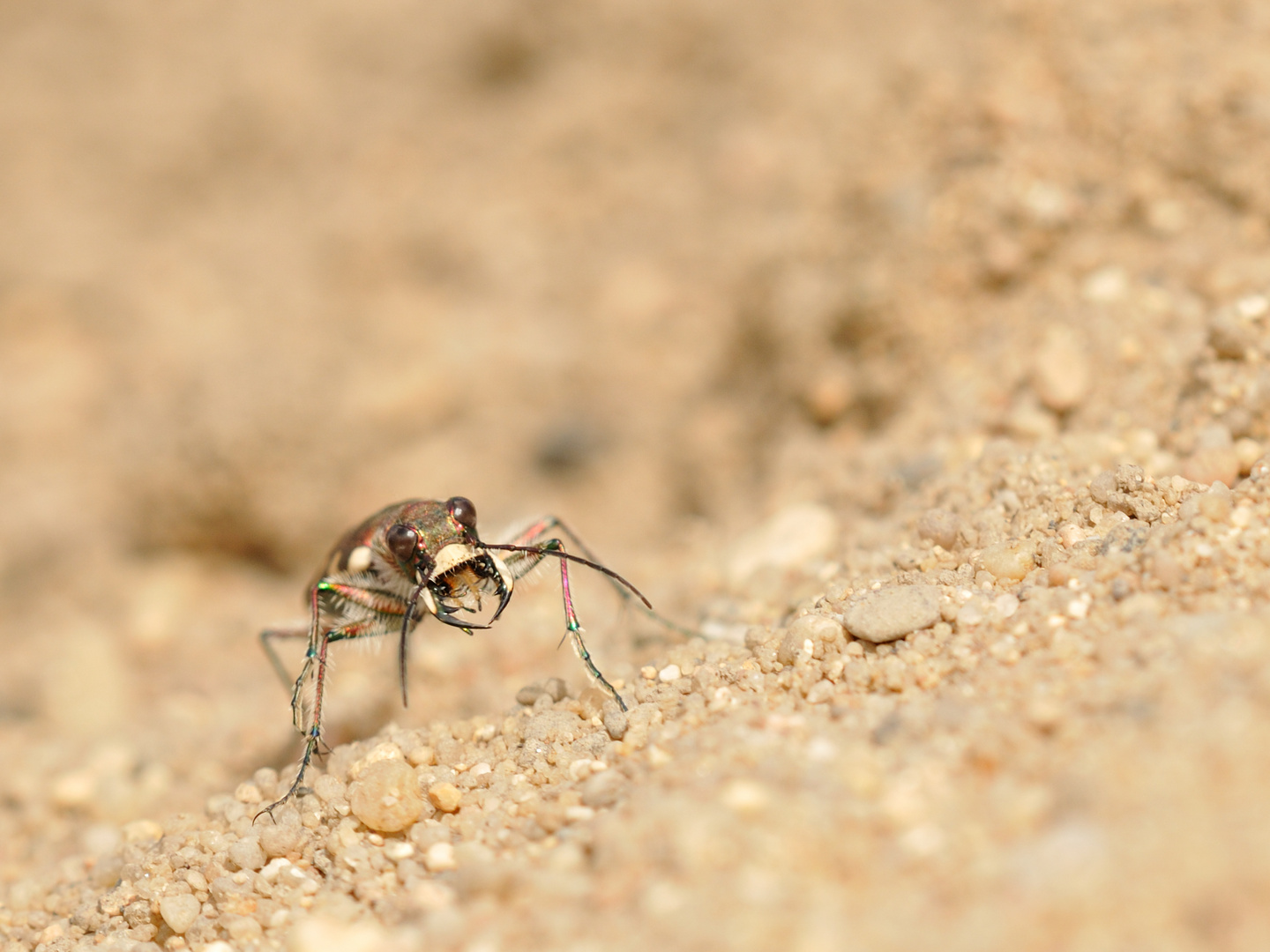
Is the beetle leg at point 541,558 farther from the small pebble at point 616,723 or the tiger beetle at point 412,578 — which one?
the small pebble at point 616,723

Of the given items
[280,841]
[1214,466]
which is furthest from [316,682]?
[1214,466]

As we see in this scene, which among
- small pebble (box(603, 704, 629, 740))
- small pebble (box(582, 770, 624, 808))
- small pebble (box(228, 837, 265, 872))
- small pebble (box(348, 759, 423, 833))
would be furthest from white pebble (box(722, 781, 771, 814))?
small pebble (box(228, 837, 265, 872))

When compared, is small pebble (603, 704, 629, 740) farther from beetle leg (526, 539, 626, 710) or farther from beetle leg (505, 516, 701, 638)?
beetle leg (505, 516, 701, 638)

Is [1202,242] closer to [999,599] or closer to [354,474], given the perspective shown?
[999,599]

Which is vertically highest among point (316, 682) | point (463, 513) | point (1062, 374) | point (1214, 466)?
point (1062, 374)

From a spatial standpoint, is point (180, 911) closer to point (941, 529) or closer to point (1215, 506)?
point (941, 529)

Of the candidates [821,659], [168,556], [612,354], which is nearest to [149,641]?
[168,556]
